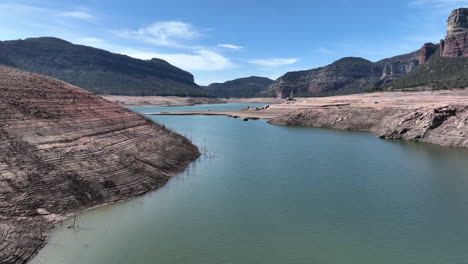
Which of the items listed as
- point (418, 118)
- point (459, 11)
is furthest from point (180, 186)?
point (459, 11)

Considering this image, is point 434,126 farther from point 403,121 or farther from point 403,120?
point 403,120

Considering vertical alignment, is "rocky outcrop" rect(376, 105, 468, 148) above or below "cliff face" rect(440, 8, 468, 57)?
below

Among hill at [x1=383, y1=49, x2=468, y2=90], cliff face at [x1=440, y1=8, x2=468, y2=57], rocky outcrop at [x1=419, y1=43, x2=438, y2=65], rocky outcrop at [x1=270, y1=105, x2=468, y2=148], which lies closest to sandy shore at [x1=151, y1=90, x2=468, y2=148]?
rocky outcrop at [x1=270, y1=105, x2=468, y2=148]

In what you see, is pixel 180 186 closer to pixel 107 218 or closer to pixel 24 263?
pixel 107 218

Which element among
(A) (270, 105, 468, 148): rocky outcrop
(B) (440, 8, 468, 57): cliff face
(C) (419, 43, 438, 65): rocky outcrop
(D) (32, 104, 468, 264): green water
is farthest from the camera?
(C) (419, 43, 438, 65): rocky outcrop

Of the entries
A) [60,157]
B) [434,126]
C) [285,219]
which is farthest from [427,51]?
[60,157]

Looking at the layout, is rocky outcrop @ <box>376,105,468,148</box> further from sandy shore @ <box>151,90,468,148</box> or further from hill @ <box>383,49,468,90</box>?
hill @ <box>383,49,468,90</box>

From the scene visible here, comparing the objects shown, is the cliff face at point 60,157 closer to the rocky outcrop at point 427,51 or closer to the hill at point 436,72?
the hill at point 436,72
